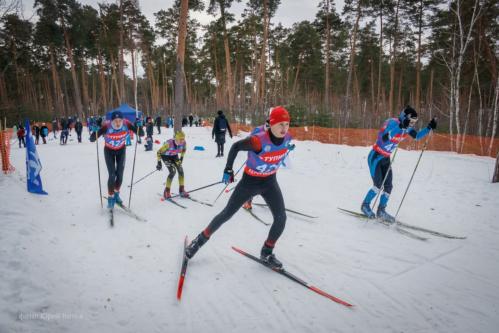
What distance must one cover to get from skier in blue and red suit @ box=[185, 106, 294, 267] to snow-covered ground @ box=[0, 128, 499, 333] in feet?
1.84

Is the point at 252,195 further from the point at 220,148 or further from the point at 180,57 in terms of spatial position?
the point at 180,57

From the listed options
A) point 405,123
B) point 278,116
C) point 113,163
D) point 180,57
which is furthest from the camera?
point 180,57

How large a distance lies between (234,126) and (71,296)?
18.1 metres

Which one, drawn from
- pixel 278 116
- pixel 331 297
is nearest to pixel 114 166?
pixel 278 116

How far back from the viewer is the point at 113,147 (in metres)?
5.30

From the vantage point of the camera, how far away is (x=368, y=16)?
1998 cm

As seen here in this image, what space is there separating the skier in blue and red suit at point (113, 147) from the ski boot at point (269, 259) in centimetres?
338

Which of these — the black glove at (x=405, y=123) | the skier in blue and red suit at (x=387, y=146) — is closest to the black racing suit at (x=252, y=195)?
the skier in blue and red suit at (x=387, y=146)

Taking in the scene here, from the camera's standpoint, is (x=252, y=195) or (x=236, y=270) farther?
(x=236, y=270)

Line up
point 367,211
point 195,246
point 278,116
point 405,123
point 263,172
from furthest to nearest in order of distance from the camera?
point 367,211 < point 405,123 < point 195,246 < point 263,172 < point 278,116

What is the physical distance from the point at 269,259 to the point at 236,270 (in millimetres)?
435

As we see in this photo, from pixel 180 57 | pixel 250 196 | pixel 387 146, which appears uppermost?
pixel 180 57

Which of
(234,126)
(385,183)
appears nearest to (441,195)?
(385,183)

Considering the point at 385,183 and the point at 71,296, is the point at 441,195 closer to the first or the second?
the point at 385,183
